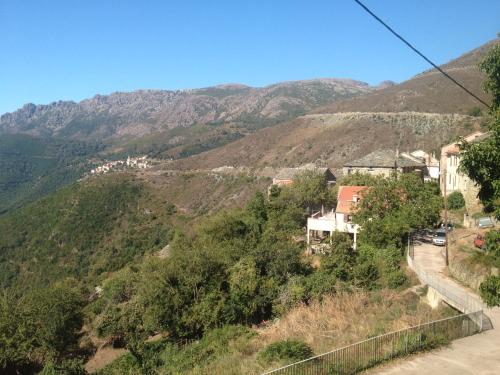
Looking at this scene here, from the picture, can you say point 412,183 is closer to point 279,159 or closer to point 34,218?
point 279,159

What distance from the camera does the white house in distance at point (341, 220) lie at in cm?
3353

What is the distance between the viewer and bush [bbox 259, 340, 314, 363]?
11812 millimetres

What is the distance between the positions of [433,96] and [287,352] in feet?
350

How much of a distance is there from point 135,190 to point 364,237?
74179 millimetres

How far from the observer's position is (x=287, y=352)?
39.3 ft

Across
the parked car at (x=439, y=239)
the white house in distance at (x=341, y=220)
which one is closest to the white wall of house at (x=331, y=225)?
the white house in distance at (x=341, y=220)

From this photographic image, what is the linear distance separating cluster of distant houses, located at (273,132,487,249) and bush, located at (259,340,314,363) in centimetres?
1262

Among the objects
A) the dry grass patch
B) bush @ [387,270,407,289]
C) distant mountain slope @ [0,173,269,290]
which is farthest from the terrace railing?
distant mountain slope @ [0,173,269,290]

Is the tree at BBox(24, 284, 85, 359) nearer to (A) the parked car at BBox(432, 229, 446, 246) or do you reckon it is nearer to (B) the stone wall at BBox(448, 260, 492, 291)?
(B) the stone wall at BBox(448, 260, 492, 291)

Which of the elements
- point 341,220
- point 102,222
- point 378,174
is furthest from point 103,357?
point 102,222

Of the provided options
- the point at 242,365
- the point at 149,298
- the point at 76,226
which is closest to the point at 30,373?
the point at 149,298

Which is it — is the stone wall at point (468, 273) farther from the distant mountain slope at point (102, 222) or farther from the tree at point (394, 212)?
the distant mountain slope at point (102, 222)

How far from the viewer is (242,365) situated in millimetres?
12359

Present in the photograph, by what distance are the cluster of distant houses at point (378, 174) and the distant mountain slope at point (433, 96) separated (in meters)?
40.4
